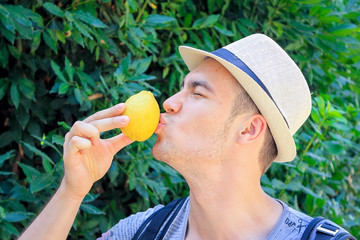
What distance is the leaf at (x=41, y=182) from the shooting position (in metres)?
2.02

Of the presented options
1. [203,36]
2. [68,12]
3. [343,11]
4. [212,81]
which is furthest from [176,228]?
[343,11]

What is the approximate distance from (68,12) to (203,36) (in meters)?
0.94

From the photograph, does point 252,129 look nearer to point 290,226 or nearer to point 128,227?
point 290,226

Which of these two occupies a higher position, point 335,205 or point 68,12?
point 68,12

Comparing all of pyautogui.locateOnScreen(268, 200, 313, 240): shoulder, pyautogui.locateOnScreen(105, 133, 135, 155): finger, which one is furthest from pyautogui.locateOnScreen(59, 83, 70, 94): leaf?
pyautogui.locateOnScreen(268, 200, 313, 240): shoulder

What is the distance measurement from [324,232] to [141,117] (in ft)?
2.44

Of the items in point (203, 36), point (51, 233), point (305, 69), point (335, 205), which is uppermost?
point (203, 36)

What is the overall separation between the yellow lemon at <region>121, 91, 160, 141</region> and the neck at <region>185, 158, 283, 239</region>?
0.86 ft

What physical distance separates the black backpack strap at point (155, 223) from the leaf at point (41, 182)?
1.60ft

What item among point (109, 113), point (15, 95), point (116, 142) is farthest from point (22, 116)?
point (109, 113)

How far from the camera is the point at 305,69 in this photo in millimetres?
3473

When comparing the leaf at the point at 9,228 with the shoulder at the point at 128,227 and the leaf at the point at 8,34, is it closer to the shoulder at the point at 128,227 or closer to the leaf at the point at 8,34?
the shoulder at the point at 128,227

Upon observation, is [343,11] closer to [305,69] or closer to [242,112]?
[305,69]

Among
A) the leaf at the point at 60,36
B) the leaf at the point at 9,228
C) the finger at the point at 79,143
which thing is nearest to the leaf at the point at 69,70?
the leaf at the point at 60,36
